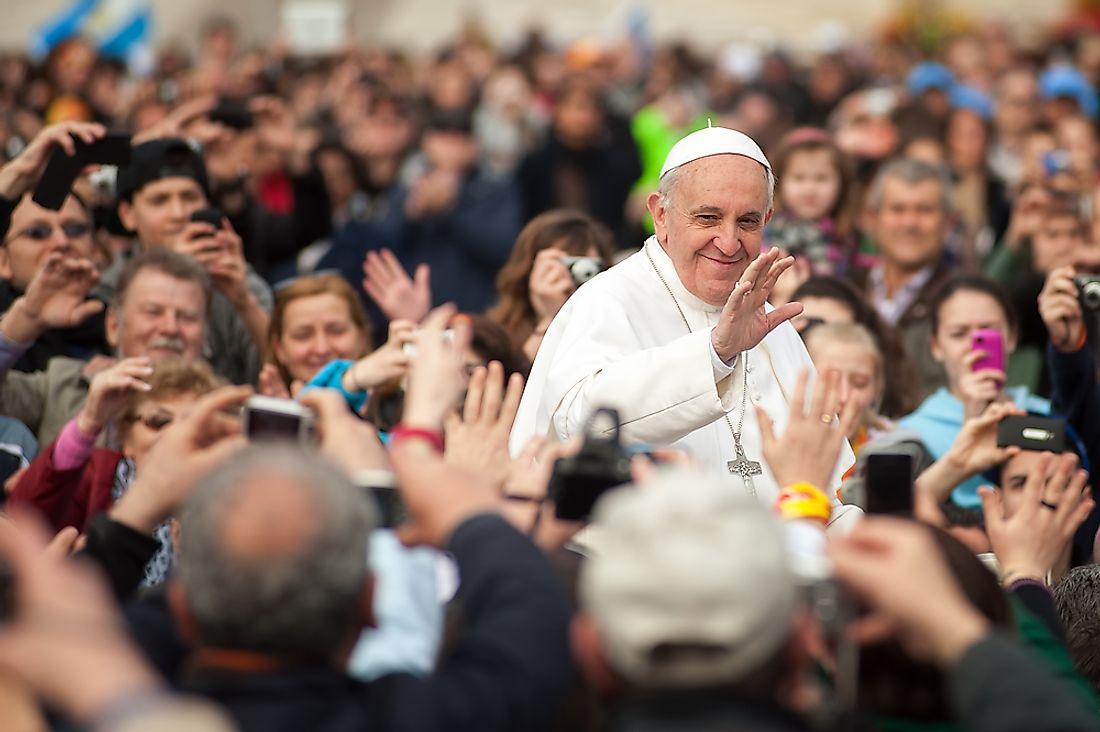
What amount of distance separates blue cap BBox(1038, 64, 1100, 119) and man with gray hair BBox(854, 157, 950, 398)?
6105 millimetres

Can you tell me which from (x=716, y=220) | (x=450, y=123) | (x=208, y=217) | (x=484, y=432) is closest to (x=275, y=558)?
(x=484, y=432)

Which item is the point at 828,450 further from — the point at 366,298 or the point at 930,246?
the point at 366,298

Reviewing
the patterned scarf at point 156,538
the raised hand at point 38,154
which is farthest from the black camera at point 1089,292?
the raised hand at point 38,154

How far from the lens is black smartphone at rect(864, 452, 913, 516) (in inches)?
128

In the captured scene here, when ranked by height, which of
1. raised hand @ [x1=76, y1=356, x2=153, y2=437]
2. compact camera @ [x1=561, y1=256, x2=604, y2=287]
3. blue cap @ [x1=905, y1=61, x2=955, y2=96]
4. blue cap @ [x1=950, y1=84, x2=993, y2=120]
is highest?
blue cap @ [x1=905, y1=61, x2=955, y2=96]

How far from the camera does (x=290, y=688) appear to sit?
270 cm

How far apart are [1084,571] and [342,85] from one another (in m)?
11.2

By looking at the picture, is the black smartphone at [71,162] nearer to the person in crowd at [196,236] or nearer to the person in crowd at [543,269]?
the person in crowd at [196,236]

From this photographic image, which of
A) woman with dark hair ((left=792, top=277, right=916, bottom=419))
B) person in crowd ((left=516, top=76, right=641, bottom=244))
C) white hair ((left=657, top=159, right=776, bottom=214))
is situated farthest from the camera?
person in crowd ((left=516, top=76, right=641, bottom=244))

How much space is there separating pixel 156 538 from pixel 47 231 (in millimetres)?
2556

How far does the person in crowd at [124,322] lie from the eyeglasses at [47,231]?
47 centimetres

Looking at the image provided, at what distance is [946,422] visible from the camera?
6383 millimetres

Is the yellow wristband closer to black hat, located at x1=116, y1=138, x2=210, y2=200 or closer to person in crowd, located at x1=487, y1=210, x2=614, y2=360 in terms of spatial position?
person in crowd, located at x1=487, y1=210, x2=614, y2=360

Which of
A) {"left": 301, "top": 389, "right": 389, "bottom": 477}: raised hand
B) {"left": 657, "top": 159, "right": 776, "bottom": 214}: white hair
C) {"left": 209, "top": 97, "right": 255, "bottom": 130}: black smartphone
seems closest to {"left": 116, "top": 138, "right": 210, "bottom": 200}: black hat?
{"left": 209, "top": 97, "right": 255, "bottom": 130}: black smartphone
